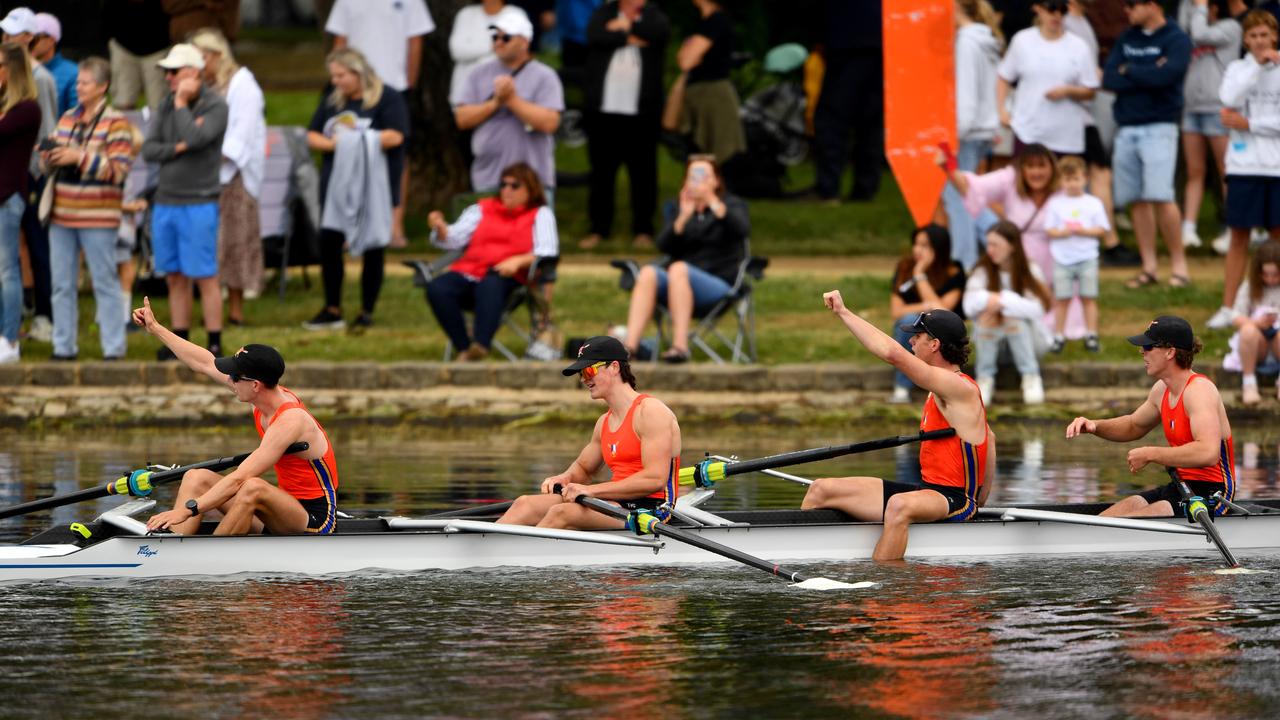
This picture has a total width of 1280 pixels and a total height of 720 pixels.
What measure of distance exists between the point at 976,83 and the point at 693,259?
291cm

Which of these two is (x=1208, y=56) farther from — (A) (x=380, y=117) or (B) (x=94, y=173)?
(B) (x=94, y=173)

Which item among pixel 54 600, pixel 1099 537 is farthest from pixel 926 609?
pixel 54 600

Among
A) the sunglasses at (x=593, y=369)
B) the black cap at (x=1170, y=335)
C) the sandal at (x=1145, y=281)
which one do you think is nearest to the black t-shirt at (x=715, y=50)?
the sandal at (x=1145, y=281)

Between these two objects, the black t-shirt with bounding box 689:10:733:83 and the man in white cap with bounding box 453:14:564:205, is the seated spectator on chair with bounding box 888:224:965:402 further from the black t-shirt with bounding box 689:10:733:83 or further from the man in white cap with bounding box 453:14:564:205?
the black t-shirt with bounding box 689:10:733:83

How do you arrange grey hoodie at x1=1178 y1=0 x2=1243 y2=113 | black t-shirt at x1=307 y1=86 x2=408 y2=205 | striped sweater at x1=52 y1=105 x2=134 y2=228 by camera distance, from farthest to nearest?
grey hoodie at x1=1178 y1=0 x2=1243 y2=113 < black t-shirt at x1=307 y1=86 x2=408 y2=205 < striped sweater at x1=52 y1=105 x2=134 y2=228

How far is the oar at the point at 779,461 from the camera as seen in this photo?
11075 millimetres

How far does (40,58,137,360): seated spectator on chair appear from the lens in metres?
15.6

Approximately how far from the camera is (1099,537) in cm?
1112

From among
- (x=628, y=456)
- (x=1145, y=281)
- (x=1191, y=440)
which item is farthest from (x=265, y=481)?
(x=1145, y=281)

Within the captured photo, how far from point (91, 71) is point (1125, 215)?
10.2 m

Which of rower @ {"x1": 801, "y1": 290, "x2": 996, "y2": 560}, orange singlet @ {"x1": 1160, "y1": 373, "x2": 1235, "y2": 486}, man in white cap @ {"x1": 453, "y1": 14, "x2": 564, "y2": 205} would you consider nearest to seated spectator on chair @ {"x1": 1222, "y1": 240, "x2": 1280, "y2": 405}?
orange singlet @ {"x1": 1160, "y1": 373, "x2": 1235, "y2": 486}

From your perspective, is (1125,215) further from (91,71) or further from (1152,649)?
(1152,649)

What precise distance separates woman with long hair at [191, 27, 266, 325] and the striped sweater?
85 cm

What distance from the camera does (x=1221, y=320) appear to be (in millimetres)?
16844
